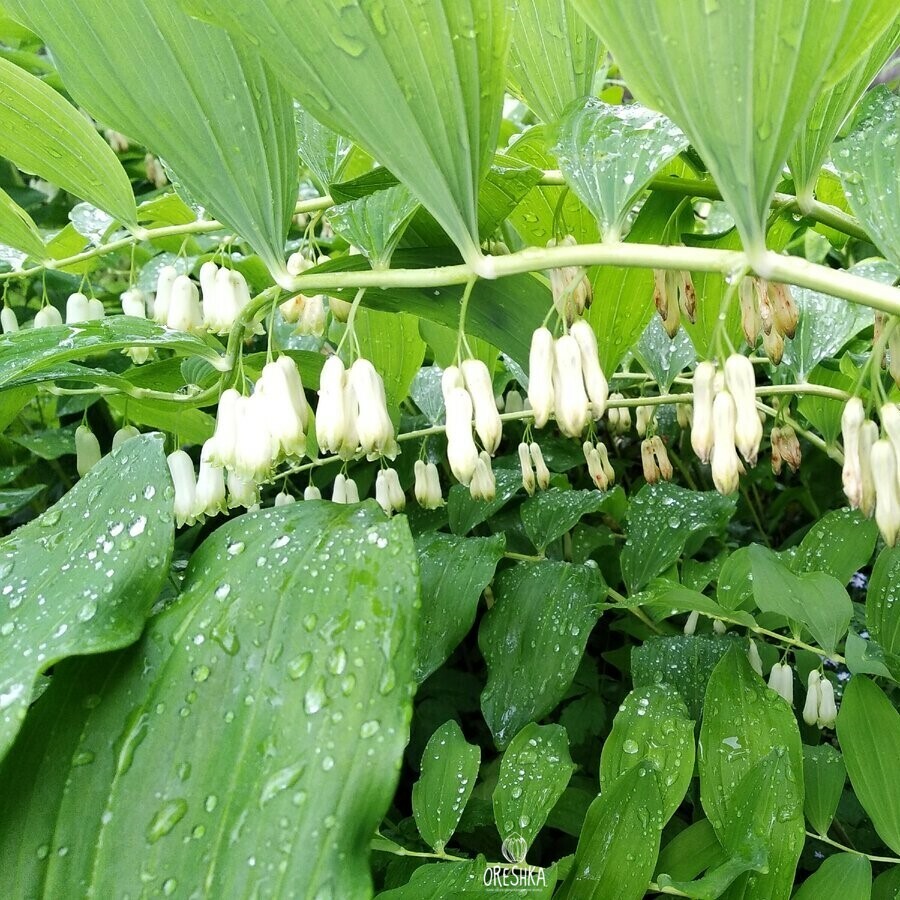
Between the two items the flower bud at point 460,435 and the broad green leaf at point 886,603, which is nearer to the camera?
the flower bud at point 460,435

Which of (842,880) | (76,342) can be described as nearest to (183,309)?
(76,342)

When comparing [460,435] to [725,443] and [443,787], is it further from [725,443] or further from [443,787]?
[443,787]

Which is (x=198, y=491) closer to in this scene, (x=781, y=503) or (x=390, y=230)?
(x=390, y=230)

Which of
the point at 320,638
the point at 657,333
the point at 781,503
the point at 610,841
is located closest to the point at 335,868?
the point at 320,638

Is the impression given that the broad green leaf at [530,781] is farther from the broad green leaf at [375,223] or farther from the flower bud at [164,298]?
the flower bud at [164,298]

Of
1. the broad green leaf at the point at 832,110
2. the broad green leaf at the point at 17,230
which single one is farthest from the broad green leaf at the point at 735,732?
the broad green leaf at the point at 17,230

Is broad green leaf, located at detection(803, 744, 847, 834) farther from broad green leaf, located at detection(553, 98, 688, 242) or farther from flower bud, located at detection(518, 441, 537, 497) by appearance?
broad green leaf, located at detection(553, 98, 688, 242)
